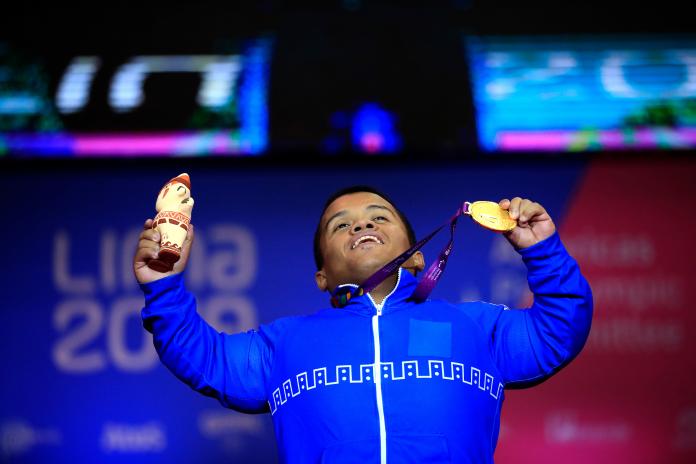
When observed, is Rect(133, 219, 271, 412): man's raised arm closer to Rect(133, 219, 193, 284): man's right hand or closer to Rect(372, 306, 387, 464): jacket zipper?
Rect(133, 219, 193, 284): man's right hand

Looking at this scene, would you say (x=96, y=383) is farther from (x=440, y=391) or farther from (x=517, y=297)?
(x=440, y=391)

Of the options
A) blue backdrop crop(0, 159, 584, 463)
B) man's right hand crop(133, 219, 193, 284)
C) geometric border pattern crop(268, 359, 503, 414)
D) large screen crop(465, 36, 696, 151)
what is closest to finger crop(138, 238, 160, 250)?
man's right hand crop(133, 219, 193, 284)

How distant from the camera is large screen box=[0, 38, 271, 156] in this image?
3.35m

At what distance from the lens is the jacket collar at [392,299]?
2066 millimetres

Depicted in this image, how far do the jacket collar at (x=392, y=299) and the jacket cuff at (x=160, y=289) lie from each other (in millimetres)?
393

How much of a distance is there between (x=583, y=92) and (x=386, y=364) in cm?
180

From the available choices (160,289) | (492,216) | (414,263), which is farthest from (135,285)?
(492,216)

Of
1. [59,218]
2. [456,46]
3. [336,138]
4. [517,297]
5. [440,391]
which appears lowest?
[440,391]

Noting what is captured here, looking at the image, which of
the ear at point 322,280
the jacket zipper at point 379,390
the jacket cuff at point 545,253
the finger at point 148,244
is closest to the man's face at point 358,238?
the ear at point 322,280

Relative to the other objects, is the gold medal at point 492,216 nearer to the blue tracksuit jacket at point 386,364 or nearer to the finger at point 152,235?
the blue tracksuit jacket at point 386,364

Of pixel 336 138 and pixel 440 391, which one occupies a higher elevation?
pixel 336 138

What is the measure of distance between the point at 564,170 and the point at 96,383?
1800mm

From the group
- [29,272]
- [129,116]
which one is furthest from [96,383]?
[129,116]

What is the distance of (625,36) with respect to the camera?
3443 millimetres
